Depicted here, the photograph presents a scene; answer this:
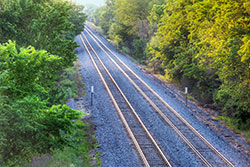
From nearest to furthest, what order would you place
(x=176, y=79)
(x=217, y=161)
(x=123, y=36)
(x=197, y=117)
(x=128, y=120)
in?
(x=217, y=161), (x=128, y=120), (x=197, y=117), (x=176, y=79), (x=123, y=36)

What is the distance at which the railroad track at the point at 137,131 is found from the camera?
35.6 feet

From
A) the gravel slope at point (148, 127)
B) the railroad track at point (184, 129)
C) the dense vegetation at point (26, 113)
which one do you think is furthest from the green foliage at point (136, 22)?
the dense vegetation at point (26, 113)

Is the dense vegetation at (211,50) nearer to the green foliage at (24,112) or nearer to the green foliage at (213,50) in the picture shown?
the green foliage at (213,50)

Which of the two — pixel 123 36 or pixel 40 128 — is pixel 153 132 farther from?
pixel 123 36

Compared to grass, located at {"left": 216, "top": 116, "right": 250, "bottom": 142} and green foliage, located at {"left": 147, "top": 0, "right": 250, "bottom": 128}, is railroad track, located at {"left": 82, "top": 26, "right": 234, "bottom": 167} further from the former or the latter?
green foliage, located at {"left": 147, "top": 0, "right": 250, "bottom": 128}

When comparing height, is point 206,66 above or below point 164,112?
above

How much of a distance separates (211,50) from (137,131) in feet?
27.3

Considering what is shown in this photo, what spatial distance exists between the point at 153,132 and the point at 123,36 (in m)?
35.7

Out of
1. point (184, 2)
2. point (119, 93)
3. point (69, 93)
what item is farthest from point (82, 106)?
point (184, 2)

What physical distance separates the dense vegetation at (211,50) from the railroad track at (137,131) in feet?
20.0

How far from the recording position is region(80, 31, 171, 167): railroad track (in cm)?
1086

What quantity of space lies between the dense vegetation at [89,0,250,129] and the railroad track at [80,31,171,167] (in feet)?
20.0

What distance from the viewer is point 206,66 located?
19.5 meters

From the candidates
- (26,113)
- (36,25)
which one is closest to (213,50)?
(36,25)
